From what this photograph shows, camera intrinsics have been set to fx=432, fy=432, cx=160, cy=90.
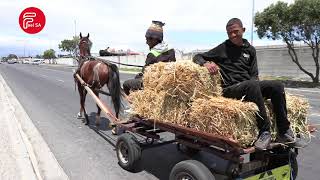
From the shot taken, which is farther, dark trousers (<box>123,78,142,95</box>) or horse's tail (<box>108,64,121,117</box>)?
horse's tail (<box>108,64,121,117</box>)

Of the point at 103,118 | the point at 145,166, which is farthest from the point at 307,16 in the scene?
the point at 145,166

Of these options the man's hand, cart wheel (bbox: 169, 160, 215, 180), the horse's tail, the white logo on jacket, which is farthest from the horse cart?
the horse's tail

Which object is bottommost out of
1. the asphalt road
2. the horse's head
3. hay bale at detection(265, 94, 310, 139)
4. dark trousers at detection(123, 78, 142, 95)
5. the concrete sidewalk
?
the asphalt road

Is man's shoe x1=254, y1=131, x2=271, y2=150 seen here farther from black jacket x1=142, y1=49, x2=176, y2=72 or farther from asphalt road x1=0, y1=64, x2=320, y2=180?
black jacket x1=142, y1=49, x2=176, y2=72

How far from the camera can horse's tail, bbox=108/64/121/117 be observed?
9.84 meters

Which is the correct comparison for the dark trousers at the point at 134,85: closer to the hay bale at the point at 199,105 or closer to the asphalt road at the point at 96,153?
the hay bale at the point at 199,105

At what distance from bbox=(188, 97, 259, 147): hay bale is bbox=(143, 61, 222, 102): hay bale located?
0.28 metres

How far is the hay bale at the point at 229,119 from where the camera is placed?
4820 mm

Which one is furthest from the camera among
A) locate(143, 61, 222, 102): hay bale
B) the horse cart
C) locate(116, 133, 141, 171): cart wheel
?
locate(116, 133, 141, 171): cart wheel

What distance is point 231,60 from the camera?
19.0 ft

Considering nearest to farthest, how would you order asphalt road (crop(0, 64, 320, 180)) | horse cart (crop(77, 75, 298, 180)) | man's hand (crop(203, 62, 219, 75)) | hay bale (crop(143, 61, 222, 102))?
horse cart (crop(77, 75, 298, 180)), hay bale (crop(143, 61, 222, 102)), man's hand (crop(203, 62, 219, 75)), asphalt road (crop(0, 64, 320, 180))

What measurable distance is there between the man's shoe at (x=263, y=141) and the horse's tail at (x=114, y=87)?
5.31m

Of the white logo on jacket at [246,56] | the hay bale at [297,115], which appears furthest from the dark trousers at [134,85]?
the hay bale at [297,115]

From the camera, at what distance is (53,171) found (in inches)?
270
